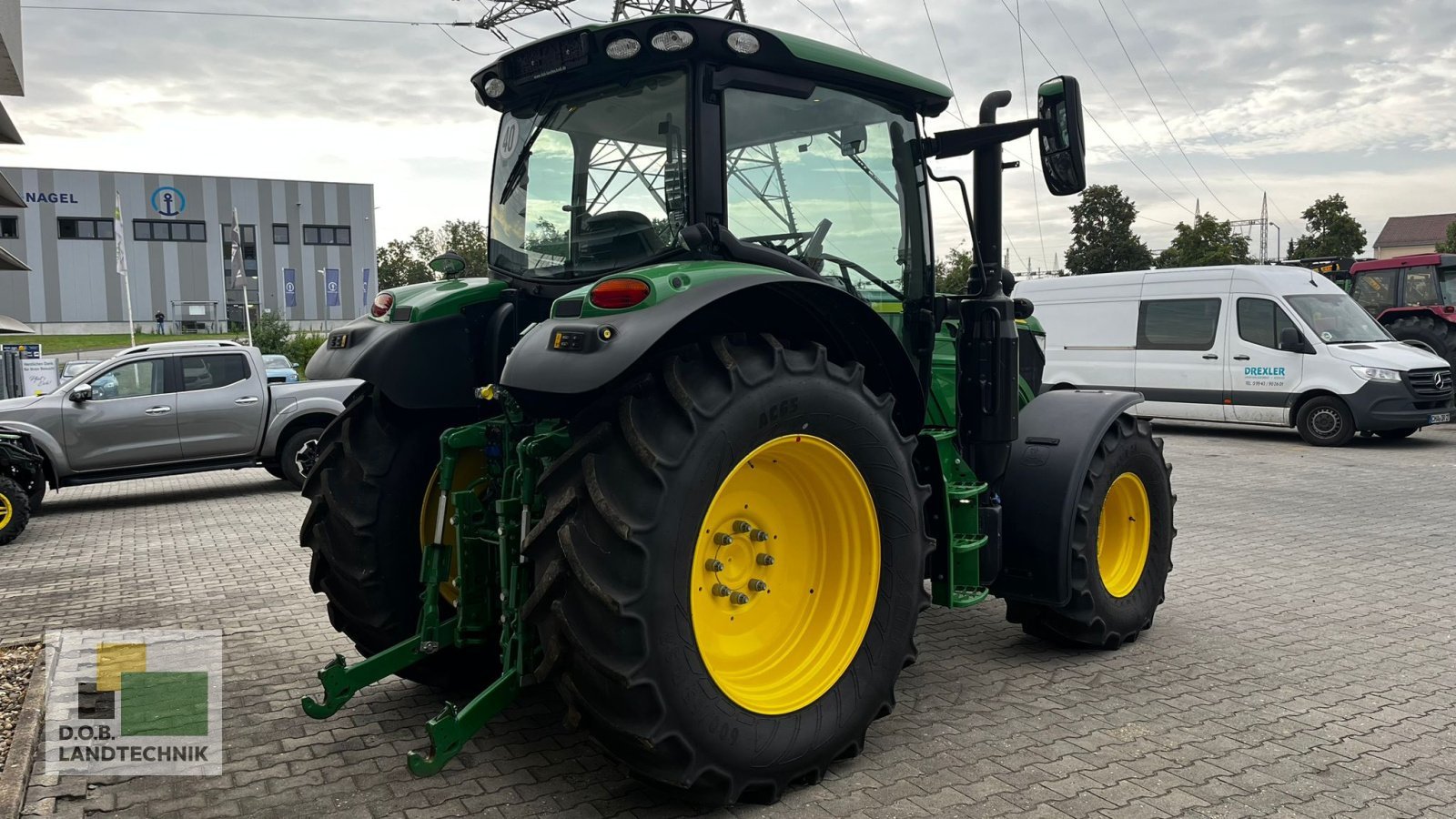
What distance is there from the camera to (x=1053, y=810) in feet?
10.7

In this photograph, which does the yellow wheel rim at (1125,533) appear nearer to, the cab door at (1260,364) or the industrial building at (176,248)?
the cab door at (1260,364)

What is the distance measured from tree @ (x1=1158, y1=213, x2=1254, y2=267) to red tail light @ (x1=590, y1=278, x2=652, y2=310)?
132 feet

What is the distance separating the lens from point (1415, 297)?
1803 cm

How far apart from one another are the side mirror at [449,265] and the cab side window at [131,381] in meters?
8.41

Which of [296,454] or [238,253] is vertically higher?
[238,253]

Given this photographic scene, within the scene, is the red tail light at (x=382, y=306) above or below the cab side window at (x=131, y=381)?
above

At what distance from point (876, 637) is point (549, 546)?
1.30m

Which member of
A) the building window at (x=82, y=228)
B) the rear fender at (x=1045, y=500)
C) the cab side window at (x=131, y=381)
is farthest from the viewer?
the building window at (x=82, y=228)

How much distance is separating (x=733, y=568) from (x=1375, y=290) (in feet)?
63.0

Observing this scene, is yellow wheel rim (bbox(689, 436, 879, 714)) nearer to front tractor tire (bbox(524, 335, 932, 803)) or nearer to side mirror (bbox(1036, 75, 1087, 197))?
front tractor tire (bbox(524, 335, 932, 803))

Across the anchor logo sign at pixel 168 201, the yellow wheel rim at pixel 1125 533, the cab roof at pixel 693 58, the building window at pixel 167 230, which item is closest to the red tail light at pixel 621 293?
the cab roof at pixel 693 58

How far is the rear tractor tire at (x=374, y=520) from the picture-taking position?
13.4 ft

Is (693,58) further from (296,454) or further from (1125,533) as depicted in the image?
(296,454)

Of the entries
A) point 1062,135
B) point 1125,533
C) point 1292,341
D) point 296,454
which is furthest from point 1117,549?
point 1292,341
